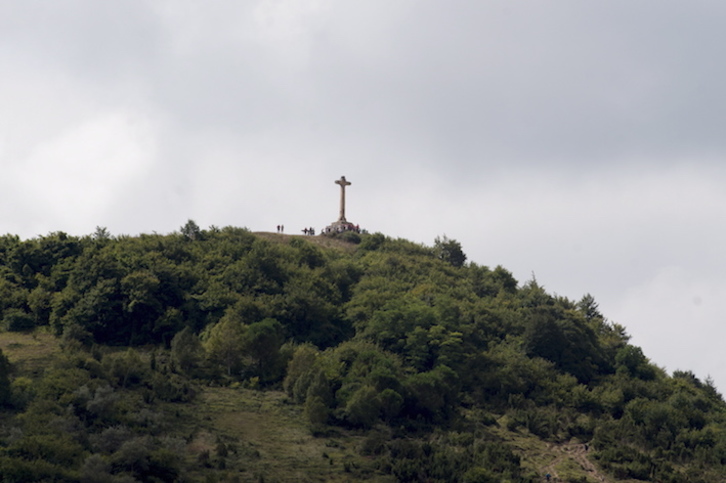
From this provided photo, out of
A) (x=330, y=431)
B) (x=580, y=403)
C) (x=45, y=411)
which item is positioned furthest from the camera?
(x=580, y=403)

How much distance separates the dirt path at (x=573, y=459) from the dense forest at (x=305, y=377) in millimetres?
238

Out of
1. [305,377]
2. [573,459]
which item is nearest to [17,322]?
[305,377]

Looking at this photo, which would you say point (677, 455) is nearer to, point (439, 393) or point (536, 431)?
point (536, 431)

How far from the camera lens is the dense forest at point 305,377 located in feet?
216

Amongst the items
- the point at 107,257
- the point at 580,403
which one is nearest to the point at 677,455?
the point at 580,403

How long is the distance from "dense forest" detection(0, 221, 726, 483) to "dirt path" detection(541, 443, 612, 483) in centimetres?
24

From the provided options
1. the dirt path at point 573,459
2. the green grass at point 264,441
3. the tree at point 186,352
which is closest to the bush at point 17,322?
the tree at point 186,352

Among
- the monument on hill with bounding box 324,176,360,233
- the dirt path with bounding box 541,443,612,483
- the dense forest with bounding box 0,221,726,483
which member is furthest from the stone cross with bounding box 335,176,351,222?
the dirt path with bounding box 541,443,612,483

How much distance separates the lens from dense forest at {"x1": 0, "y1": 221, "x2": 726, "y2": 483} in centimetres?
6575

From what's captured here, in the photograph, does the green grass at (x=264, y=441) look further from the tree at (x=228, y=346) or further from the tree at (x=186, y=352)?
the tree at (x=228, y=346)

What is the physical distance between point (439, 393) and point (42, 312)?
39.4 meters

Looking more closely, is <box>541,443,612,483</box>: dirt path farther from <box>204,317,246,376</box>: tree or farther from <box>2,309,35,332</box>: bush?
<box>2,309,35,332</box>: bush

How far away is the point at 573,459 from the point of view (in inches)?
2938

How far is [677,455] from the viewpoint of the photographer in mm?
77375
